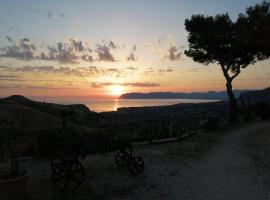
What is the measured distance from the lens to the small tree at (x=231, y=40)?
82.7ft

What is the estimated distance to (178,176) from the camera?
9.59m

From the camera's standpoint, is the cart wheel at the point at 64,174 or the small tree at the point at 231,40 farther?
the small tree at the point at 231,40

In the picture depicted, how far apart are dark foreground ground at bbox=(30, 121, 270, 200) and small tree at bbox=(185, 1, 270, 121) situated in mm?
13106

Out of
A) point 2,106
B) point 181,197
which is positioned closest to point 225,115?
point 2,106

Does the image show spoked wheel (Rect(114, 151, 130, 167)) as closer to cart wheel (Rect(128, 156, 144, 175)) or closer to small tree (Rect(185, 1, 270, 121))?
cart wheel (Rect(128, 156, 144, 175))

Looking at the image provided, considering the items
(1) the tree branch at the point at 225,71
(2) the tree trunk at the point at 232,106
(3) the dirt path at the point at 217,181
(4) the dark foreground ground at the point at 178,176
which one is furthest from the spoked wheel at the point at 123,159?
(1) the tree branch at the point at 225,71

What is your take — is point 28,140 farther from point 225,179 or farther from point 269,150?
point 269,150

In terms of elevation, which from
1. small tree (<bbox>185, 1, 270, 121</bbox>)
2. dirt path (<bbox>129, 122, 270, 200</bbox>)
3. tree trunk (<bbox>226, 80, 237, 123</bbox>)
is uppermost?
small tree (<bbox>185, 1, 270, 121</bbox>)

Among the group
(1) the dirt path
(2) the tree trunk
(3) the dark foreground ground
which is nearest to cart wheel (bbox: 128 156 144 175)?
(3) the dark foreground ground

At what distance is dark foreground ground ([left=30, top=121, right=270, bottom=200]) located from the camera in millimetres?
7890

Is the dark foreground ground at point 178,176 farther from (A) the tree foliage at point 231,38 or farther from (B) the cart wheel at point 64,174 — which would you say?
(A) the tree foliage at point 231,38

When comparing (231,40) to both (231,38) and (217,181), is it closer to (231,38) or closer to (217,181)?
(231,38)

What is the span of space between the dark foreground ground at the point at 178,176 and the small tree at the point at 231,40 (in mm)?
13106

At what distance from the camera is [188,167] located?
422 inches
